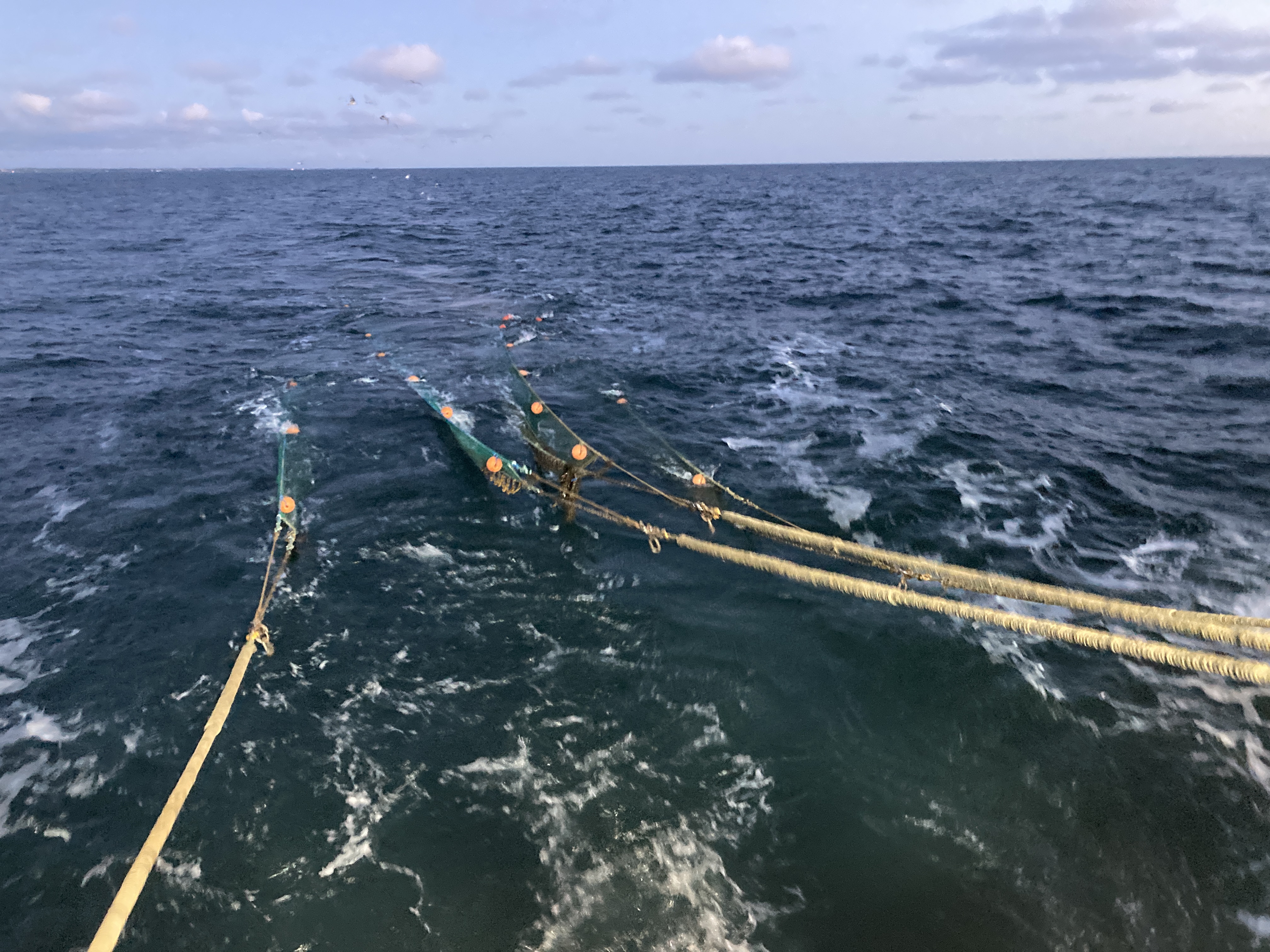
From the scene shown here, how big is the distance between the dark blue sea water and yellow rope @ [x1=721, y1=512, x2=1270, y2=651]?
2621 mm

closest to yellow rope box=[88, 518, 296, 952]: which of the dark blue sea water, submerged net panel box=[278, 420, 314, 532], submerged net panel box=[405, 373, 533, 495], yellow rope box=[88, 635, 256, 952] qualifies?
yellow rope box=[88, 635, 256, 952]

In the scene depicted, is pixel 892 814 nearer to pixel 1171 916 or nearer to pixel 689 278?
pixel 1171 916

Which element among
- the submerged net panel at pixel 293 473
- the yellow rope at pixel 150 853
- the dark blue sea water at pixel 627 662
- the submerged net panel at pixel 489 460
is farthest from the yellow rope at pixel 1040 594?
the submerged net panel at pixel 293 473

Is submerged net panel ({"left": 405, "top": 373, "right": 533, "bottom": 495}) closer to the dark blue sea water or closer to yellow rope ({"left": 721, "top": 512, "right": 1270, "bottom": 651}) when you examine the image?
the dark blue sea water

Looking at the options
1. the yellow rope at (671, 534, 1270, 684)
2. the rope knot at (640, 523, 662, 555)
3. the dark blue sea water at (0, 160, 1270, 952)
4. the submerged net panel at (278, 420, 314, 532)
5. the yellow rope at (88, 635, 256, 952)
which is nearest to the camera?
the yellow rope at (88, 635, 256, 952)

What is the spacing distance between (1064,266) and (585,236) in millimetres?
36745

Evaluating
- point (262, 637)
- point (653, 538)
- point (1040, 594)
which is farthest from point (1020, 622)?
point (262, 637)

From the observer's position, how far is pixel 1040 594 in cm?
627

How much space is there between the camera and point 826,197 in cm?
9588

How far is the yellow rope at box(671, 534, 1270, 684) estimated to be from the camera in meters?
4.73

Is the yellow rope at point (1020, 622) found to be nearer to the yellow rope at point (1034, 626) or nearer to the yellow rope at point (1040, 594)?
the yellow rope at point (1034, 626)

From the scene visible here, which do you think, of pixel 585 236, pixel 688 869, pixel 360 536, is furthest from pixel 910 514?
pixel 585 236

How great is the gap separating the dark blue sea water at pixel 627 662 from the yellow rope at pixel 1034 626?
2.81 m

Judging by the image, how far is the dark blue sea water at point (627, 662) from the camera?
23.7ft
